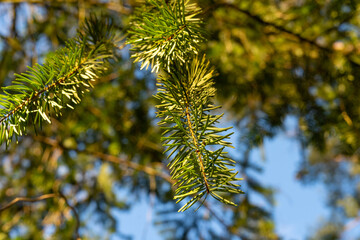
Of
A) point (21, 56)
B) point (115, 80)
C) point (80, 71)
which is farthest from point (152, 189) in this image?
point (80, 71)

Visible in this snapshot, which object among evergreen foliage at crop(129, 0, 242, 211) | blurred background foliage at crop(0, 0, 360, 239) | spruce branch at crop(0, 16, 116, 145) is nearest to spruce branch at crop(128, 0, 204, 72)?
evergreen foliage at crop(129, 0, 242, 211)

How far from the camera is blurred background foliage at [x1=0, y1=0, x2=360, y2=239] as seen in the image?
1.50 m

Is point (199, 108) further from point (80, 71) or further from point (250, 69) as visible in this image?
point (250, 69)

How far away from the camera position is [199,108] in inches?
19.6

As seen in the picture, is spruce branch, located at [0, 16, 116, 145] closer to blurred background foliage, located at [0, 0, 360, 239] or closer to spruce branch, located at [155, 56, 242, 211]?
spruce branch, located at [155, 56, 242, 211]

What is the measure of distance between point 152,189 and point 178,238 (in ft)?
1.21

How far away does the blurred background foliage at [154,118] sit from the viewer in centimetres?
150

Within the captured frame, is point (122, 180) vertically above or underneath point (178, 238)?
above

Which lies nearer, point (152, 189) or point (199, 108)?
point (199, 108)

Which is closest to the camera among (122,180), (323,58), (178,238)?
(323,58)

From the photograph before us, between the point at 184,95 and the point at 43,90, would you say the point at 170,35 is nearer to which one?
the point at 184,95

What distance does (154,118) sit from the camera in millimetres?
1586

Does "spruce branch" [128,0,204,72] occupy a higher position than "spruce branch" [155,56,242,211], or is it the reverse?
"spruce branch" [128,0,204,72]

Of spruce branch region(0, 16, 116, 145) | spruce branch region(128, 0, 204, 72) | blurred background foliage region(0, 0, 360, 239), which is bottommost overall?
spruce branch region(0, 16, 116, 145)
